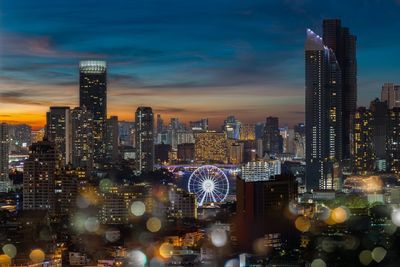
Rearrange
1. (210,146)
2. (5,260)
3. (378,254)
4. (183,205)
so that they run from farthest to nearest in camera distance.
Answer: (210,146) < (183,205) < (378,254) < (5,260)

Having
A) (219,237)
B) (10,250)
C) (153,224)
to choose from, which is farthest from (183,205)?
(10,250)

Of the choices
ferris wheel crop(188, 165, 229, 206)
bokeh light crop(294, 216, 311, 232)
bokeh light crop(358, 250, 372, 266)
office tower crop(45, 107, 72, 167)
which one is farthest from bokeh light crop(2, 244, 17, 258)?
office tower crop(45, 107, 72, 167)

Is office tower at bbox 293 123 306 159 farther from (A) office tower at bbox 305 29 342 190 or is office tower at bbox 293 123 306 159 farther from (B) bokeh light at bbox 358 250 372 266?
(B) bokeh light at bbox 358 250 372 266

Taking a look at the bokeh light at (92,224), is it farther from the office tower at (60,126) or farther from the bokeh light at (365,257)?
the office tower at (60,126)

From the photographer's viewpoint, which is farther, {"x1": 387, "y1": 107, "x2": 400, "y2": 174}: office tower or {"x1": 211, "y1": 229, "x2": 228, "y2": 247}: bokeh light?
{"x1": 387, "y1": 107, "x2": 400, "y2": 174}: office tower

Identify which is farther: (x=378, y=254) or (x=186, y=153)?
(x=186, y=153)

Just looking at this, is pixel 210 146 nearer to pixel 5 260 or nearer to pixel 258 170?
pixel 258 170
